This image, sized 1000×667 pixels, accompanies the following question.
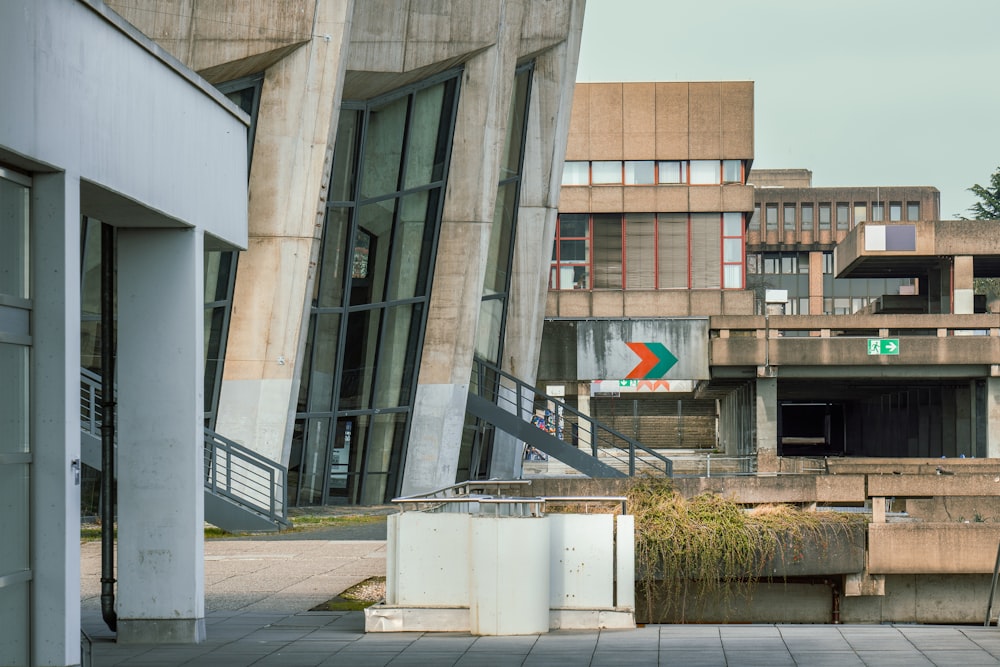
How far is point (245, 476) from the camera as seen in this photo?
23.6 m

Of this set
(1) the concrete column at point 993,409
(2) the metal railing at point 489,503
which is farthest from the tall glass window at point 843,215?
(2) the metal railing at point 489,503

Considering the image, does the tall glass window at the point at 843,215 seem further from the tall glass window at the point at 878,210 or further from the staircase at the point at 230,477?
the staircase at the point at 230,477

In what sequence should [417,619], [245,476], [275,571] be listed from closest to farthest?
[417,619]
[275,571]
[245,476]

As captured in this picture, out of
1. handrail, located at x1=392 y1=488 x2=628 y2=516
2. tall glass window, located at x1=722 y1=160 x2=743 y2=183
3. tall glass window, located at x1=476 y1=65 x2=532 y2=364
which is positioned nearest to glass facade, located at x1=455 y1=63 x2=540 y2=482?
tall glass window, located at x1=476 y1=65 x2=532 y2=364

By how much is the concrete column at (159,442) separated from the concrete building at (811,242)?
101 m

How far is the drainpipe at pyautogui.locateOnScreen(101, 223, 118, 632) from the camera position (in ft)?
36.6

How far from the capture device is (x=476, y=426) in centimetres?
3469

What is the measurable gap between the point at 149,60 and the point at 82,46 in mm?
1217

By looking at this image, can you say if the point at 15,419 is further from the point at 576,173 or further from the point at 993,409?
the point at 576,173

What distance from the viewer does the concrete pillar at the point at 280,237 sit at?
2473 cm

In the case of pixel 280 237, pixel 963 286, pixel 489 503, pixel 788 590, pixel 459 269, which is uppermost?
pixel 963 286

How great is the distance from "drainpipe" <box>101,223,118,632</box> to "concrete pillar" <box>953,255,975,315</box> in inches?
1734

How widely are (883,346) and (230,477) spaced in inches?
1063

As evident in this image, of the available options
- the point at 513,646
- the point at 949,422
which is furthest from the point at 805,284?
the point at 513,646
